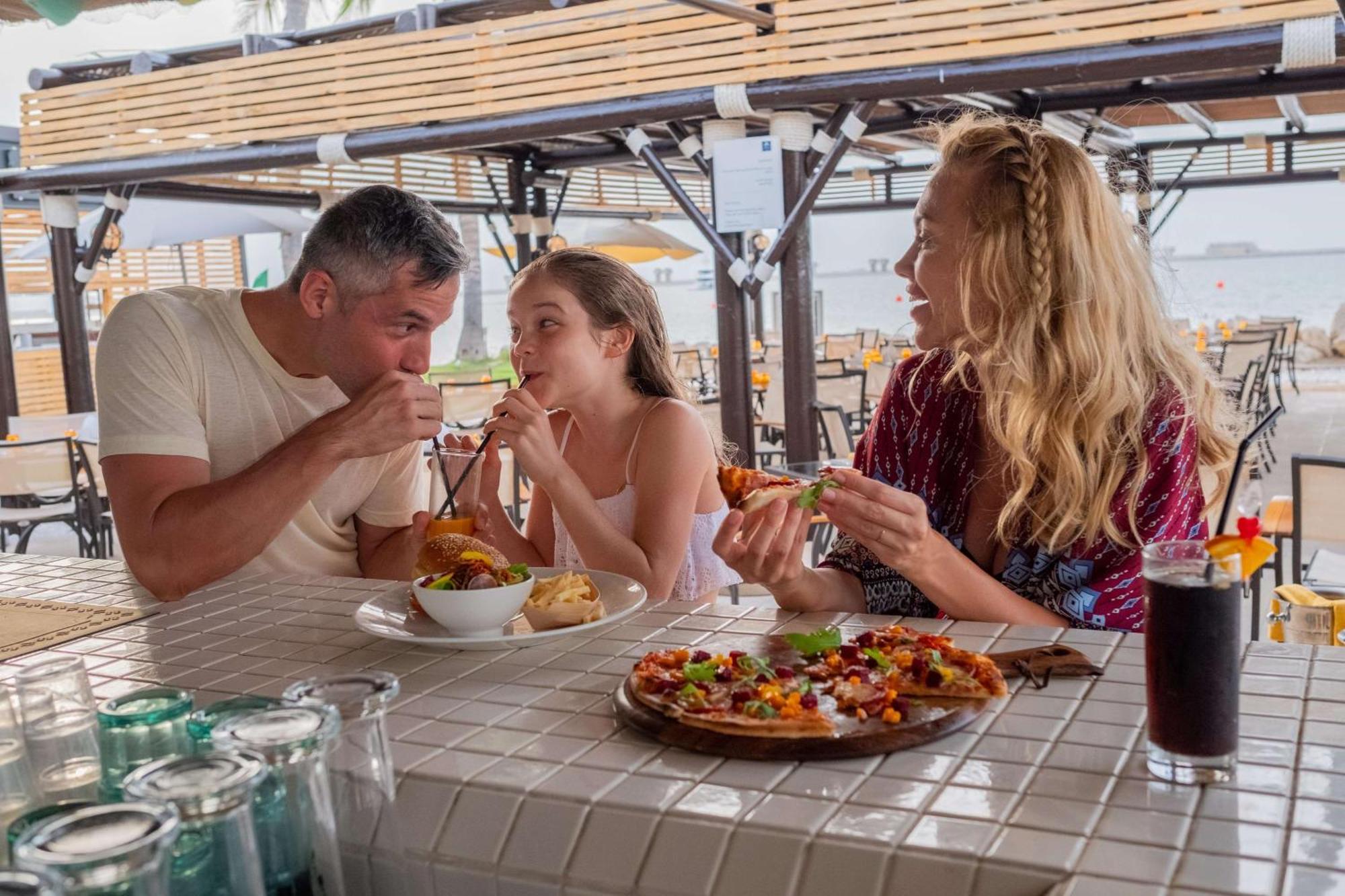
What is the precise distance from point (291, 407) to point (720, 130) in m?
5.28

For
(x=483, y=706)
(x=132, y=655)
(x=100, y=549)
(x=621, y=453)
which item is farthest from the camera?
(x=100, y=549)

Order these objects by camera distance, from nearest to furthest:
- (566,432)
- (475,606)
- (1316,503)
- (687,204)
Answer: (475,606)
(566,432)
(1316,503)
(687,204)

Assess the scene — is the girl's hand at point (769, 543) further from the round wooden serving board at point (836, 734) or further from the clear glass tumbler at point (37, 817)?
the clear glass tumbler at point (37, 817)

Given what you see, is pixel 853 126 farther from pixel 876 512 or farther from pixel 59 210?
pixel 59 210

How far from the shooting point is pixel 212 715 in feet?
3.49

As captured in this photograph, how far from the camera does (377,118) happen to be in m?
8.09

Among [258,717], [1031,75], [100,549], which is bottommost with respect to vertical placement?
[100,549]

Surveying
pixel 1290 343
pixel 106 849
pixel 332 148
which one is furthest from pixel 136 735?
pixel 1290 343

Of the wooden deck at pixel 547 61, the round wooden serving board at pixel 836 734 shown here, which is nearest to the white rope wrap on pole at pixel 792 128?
the wooden deck at pixel 547 61

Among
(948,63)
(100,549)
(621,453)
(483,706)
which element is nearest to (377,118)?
(100,549)

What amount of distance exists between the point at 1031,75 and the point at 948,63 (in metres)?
0.45

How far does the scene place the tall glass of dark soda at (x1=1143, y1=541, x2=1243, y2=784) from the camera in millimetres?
1093

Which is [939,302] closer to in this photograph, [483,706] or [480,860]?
[483,706]

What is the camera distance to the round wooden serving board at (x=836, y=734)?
1.18 meters
